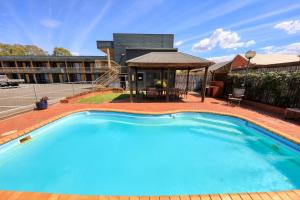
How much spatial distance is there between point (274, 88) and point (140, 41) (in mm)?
17202

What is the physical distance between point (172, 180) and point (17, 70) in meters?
41.5

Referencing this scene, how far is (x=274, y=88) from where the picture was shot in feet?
23.7

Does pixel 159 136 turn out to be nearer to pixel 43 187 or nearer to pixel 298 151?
pixel 43 187

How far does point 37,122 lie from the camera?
5711 millimetres

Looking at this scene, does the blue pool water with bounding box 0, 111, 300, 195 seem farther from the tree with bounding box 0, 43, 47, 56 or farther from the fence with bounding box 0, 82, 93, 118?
→ the tree with bounding box 0, 43, 47, 56

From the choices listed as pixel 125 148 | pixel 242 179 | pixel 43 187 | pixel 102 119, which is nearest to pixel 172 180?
pixel 242 179

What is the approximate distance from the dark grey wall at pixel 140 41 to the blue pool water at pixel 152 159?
15.9m

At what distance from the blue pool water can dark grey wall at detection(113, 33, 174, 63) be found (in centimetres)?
1592

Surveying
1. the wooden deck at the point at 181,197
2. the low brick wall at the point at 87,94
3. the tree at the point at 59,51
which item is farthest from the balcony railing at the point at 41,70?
the tree at the point at 59,51

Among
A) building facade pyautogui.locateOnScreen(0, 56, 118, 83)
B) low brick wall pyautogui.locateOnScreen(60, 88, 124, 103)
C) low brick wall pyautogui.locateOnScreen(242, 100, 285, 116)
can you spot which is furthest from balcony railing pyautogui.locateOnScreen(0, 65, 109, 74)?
low brick wall pyautogui.locateOnScreen(242, 100, 285, 116)

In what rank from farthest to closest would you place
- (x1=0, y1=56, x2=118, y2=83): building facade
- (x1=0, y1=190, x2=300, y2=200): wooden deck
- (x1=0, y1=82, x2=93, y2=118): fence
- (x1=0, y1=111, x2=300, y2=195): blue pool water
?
1. (x1=0, y1=56, x2=118, y2=83): building facade
2. (x1=0, y1=82, x2=93, y2=118): fence
3. (x1=0, y1=111, x2=300, y2=195): blue pool water
4. (x1=0, y1=190, x2=300, y2=200): wooden deck

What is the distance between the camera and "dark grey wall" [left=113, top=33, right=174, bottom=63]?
1956 cm

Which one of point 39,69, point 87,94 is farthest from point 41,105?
point 39,69

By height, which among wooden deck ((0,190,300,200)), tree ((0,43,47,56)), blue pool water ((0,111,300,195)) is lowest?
blue pool water ((0,111,300,195))
